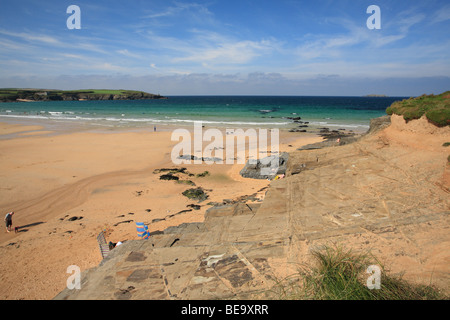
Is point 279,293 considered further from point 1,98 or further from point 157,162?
point 1,98

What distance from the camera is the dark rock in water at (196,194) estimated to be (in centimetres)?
1235

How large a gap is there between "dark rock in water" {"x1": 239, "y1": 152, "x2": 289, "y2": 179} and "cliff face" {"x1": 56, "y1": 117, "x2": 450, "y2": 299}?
6.77 meters

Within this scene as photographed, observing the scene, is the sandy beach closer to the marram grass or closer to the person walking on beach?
the person walking on beach

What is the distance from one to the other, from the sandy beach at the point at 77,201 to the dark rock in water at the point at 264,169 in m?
0.56

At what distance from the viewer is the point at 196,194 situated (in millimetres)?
12680

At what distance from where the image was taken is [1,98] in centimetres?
10338

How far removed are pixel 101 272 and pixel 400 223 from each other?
6.32m

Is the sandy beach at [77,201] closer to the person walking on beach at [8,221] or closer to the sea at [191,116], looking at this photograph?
the person walking on beach at [8,221]

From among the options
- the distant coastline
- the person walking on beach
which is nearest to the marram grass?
the person walking on beach

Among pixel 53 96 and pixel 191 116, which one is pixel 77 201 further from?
pixel 53 96

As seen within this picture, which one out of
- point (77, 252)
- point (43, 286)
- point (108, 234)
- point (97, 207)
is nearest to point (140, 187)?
point (97, 207)

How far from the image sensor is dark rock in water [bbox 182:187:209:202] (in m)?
12.4

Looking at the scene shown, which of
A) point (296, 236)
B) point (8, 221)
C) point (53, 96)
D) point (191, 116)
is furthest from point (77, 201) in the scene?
point (53, 96)

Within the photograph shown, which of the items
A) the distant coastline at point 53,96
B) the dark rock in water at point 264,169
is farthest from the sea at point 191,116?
the distant coastline at point 53,96
